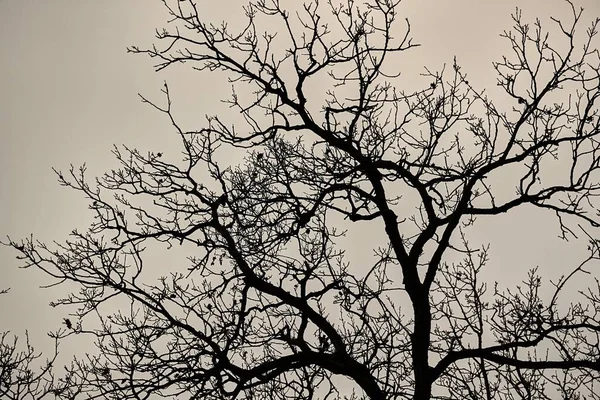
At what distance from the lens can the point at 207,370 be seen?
22.7ft

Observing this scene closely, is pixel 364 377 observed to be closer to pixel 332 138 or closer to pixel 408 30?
pixel 332 138

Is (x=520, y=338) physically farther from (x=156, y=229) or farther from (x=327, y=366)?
(x=156, y=229)

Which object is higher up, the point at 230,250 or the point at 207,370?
the point at 230,250

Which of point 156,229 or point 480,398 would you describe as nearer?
point 156,229

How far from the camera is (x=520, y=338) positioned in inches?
306

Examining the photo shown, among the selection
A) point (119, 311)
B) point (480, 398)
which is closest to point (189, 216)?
point (119, 311)

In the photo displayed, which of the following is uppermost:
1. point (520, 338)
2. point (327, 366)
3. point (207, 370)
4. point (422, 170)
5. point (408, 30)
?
point (408, 30)

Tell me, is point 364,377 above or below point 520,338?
below

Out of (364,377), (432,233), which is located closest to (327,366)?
(364,377)

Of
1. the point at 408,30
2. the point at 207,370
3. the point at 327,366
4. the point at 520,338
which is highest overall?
the point at 408,30

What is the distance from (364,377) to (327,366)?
0.46 metres

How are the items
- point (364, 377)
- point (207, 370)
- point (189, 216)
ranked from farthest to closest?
point (189, 216) < point (364, 377) < point (207, 370)

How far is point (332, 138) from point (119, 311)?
12.7 ft

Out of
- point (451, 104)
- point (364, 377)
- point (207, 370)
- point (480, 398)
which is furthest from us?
point (480, 398)
